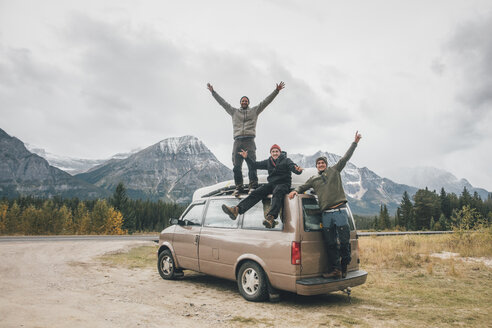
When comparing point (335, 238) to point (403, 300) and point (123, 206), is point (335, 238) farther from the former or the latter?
point (123, 206)

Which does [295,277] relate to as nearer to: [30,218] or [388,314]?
[388,314]

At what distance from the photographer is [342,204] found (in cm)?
599

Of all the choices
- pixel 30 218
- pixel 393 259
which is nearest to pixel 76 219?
pixel 30 218

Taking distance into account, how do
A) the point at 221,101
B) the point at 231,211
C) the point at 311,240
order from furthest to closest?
the point at 221,101 → the point at 231,211 → the point at 311,240

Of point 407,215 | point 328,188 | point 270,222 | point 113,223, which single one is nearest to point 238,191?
point 270,222

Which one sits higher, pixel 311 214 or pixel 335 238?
pixel 311 214

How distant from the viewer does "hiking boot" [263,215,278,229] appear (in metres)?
5.84

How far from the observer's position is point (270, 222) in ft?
19.2

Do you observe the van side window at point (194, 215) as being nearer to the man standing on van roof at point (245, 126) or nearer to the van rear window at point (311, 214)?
the man standing on van roof at point (245, 126)

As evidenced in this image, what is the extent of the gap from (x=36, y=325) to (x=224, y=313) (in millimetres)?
2684

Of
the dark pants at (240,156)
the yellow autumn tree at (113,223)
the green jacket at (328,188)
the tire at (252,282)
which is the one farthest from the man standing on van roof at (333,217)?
the yellow autumn tree at (113,223)

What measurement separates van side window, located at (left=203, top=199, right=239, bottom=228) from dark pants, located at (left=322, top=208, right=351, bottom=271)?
1.89 meters

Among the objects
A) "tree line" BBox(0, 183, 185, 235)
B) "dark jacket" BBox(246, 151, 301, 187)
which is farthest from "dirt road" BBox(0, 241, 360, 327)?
"tree line" BBox(0, 183, 185, 235)

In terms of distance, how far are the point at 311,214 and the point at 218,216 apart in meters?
2.24
